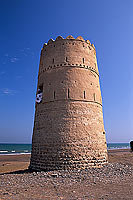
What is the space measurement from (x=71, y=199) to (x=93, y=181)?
2555 mm

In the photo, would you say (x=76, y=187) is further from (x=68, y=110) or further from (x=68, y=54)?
(x=68, y=54)

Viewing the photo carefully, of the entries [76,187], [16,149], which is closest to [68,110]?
[76,187]

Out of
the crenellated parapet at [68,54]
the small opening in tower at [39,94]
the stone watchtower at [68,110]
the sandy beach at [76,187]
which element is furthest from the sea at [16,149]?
the sandy beach at [76,187]

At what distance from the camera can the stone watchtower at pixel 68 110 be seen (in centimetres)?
1024

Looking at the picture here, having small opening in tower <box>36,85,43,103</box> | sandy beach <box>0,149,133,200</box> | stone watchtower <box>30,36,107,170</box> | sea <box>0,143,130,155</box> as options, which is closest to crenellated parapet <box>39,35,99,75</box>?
stone watchtower <box>30,36,107,170</box>

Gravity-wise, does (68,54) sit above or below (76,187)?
above

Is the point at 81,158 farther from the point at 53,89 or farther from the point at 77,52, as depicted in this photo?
the point at 77,52

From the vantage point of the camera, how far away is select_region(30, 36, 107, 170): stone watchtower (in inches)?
403

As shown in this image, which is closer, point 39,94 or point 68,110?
point 68,110

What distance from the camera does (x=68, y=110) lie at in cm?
1098

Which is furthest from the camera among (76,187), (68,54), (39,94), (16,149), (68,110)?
(16,149)

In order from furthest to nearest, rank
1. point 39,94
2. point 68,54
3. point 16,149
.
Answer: point 16,149
point 39,94
point 68,54

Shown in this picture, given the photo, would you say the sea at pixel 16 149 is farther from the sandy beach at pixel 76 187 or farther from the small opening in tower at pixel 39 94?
the sandy beach at pixel 76 187

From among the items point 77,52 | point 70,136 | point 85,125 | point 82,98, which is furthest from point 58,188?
point 77,52
